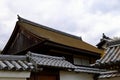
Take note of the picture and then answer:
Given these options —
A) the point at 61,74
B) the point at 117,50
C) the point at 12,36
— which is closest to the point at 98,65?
the point at 117,50

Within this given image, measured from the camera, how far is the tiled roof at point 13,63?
8555 millimetres

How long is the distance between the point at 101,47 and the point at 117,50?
Answer: 14.8 meters

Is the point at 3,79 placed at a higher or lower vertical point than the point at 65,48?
lower

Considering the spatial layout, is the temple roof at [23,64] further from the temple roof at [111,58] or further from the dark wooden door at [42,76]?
the temple roof at [111,58]

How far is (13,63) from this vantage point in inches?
364

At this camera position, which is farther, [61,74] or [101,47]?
[101,47]

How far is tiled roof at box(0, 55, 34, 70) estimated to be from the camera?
855cm

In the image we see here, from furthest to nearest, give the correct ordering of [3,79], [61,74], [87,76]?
[87,76] → [61,74] → [3,79]

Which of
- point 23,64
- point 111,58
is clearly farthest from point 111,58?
point 23,64

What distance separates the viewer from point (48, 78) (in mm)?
11602

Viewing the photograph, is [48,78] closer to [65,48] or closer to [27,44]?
[65,48]

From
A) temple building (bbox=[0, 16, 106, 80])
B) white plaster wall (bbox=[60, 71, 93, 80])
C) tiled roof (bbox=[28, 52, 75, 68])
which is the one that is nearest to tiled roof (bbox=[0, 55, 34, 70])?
temple building (bbox=[0, 16, 106, 80])

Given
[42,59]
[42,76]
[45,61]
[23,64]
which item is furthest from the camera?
[42,59]

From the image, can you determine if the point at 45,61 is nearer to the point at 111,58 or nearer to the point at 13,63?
the point at 13,63
